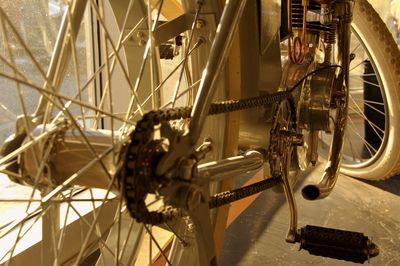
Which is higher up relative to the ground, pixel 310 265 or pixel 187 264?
pixel 187 264

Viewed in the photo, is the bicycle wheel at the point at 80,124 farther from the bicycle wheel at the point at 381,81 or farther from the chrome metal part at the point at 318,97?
the bicycle wheel at the point at 381,81

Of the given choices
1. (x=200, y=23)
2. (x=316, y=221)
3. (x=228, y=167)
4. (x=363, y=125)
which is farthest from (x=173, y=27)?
(x=363, y=125)

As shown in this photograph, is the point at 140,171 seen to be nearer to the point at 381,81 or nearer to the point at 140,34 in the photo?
the point at 140,34

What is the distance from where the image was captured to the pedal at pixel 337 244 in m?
0.75

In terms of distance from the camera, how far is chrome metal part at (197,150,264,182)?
50 centimetres

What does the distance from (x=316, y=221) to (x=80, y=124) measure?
0.87 m

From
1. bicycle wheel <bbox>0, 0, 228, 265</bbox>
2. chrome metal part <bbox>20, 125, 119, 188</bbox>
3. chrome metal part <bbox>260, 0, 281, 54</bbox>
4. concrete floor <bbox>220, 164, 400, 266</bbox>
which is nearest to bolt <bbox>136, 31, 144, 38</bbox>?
bicycle wheel <bbox>0, 0, 228, 265</bbox>

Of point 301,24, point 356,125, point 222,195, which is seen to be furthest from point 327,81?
point 356,125

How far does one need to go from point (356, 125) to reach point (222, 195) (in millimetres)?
1737

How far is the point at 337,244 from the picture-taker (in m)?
0.77

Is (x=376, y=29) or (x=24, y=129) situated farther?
(x=376, y=29)

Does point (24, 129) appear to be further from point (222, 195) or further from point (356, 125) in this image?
point (356, 125)

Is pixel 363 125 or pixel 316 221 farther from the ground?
pixel 363 125

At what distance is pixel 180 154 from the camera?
471 mm
